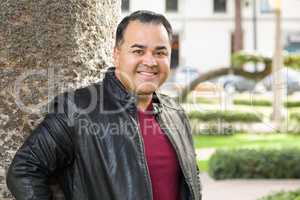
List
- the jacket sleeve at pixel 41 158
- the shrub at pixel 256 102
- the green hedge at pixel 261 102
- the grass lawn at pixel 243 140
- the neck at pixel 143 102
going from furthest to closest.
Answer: the shrub at pixel 256 102, the green hedge at pixel 261 102, the grass lawn at pixel 243 140, the neck at pixel 143 102, the jacket sleeve at pixel 41 158

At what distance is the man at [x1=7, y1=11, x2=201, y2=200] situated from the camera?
2072mm

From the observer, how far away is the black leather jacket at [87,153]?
2.05 m

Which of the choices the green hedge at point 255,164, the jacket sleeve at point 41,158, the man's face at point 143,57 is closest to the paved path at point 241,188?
the green hedge at point 255,164

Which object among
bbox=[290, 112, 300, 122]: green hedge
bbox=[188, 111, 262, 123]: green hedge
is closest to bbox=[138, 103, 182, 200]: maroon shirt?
bbox=[188, 111, 262, 123]: green hedge

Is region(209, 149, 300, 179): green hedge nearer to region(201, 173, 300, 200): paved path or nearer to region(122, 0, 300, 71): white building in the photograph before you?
region(201, 173, 300, 200): paved path

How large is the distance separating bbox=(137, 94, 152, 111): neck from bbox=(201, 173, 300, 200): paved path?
20.7 ft

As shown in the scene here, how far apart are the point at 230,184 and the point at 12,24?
7652 millimetres

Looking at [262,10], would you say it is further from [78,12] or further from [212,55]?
[78,12]

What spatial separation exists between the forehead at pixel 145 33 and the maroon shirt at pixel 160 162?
10.1 inches

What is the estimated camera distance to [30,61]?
2.34 m

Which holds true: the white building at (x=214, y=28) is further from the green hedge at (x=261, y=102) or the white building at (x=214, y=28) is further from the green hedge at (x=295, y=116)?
the green hedge at (x=295, y=116)

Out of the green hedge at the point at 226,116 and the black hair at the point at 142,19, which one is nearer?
the black hair at the point at 142,19

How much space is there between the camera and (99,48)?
251 centimetres

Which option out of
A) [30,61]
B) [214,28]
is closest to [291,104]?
[30,61]
